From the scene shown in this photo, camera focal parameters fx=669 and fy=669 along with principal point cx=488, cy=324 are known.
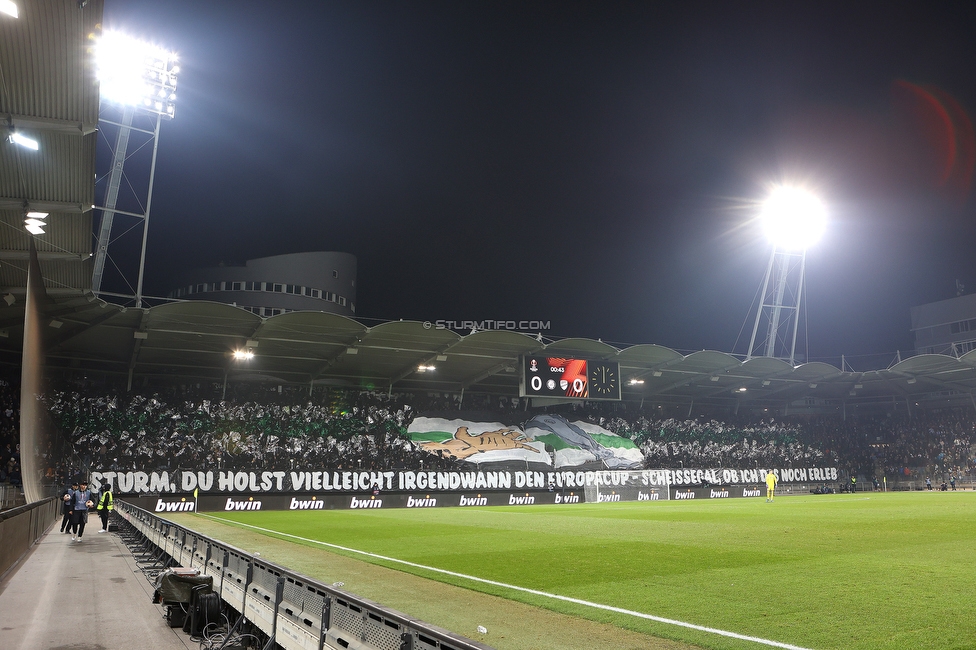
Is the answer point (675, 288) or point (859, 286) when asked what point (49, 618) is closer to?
point (675, 288)

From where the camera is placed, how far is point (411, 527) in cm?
1909

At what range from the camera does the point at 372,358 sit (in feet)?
121

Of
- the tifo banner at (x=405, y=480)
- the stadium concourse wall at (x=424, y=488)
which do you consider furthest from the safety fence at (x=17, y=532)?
the tifo banner at (x=405, y=480)

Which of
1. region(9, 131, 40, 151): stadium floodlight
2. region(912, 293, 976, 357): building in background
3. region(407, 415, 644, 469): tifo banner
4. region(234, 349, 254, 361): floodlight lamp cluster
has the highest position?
region(912, 293, 976, 357): building in background

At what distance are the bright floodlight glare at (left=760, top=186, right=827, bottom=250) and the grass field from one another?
99.2 ft

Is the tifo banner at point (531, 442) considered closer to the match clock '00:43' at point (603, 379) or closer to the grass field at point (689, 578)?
the match clock '00:43' at point (603, 379)

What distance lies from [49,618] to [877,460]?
177 ft

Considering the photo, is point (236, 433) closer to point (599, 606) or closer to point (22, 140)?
point (22, 140)

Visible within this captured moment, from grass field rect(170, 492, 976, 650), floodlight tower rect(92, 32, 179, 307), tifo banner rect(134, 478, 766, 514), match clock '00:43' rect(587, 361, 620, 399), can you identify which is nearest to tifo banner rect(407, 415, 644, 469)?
tifo banner rect(134, 478, 766, 514)

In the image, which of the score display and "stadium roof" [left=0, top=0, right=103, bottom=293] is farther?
the score display

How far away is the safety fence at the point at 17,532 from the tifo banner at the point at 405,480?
1119 cm

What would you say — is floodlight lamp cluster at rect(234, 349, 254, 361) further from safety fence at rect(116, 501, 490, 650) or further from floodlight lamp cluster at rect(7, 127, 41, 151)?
safety fence at rect(116, 501, 490, 650)

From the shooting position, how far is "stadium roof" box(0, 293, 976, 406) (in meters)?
29.5

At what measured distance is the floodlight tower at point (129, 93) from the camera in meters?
28.5
